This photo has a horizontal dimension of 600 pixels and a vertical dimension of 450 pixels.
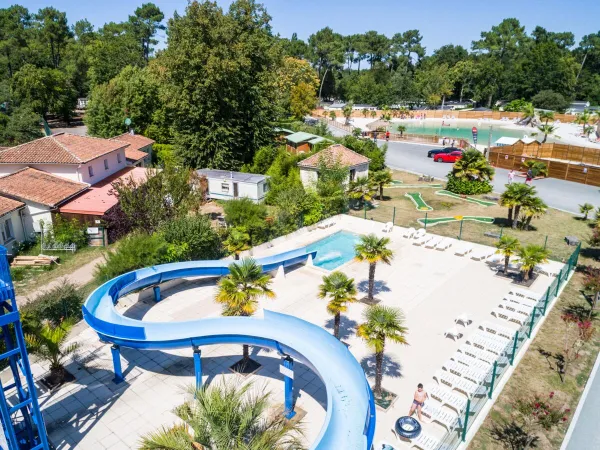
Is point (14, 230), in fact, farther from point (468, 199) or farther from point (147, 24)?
point (147, 24)

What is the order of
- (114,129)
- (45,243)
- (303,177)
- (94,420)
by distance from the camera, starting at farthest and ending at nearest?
1. (114,129)
2. (303,177)
3. (45,243)
4. (94,420)

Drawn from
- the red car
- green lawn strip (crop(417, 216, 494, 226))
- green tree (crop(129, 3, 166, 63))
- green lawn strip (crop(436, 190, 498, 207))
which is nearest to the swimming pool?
green lawn strip (crop(417, 216, 494, 226))

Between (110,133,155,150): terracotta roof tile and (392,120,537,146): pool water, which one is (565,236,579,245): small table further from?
(392,120,537,146): pool water

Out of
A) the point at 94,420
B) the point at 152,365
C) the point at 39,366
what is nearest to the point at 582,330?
the point at 152,365

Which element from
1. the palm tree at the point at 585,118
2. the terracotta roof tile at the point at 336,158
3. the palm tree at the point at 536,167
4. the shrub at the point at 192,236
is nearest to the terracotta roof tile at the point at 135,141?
the terracotta roof tile at the point at 336,158

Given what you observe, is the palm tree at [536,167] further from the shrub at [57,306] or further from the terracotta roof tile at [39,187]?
the shrub at [57,306]

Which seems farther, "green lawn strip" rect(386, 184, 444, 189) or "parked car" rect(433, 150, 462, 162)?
"parked car" rect(433, 150, 462, 162)

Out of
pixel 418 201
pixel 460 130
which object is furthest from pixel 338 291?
pixel 460 130

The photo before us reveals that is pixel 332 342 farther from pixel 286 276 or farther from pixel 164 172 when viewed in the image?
pixel 164 172
